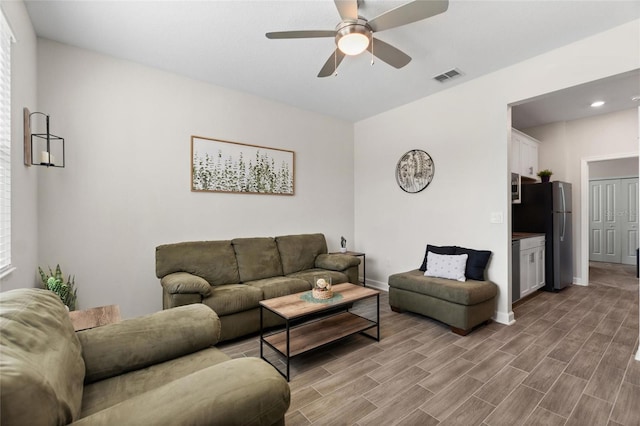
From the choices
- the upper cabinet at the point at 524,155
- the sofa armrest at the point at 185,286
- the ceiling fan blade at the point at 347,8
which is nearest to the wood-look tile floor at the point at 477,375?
the sofa armrest at the point at 185,286

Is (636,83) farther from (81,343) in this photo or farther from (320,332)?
(81,343)

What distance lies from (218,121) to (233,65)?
2.51 feet

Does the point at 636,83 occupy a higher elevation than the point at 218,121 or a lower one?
higher

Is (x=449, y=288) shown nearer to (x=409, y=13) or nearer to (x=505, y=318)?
(x=505, y=318)

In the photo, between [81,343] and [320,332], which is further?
[320,332]

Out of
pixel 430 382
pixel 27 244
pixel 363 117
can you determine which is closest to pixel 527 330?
pixel 430 382

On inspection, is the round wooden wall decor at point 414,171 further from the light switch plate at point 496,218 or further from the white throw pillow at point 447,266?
the white throw pillow at point 447,266

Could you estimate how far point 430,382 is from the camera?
2.13m

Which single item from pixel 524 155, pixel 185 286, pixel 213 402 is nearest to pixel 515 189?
pixel 524 155

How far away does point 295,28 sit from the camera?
248 centimetres

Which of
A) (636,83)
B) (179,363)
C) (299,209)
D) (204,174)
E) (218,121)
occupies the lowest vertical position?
(179,363)

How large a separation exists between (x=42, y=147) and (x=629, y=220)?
1022 cm

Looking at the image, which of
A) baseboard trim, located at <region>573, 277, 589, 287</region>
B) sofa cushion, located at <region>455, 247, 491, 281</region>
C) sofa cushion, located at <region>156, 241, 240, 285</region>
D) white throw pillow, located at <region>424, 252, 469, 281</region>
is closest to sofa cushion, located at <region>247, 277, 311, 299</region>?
sofa cushion, located at <region>156, 241, 240, 285</region>

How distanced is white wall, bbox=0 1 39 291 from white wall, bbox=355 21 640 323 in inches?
160
